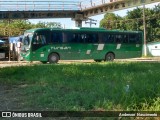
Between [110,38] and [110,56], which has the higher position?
[110,38]

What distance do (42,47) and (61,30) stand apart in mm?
1936

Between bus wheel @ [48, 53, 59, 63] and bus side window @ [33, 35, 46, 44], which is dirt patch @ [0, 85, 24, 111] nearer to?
bus side window @ [33, 35, 46, 44]

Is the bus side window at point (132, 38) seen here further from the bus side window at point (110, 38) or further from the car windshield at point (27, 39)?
the car windshield at point (27, 39)

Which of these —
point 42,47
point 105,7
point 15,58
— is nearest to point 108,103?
point 42,47

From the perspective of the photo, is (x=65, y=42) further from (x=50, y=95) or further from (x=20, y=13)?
(x=20, y=13)

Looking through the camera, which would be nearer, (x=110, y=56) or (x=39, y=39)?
(x=39, y=39)

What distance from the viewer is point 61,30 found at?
26.4m

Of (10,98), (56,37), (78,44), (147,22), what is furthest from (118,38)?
(147,22)

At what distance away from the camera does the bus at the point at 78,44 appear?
25.7 metres

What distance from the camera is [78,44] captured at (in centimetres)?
2742

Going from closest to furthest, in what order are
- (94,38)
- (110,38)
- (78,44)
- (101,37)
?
1. (78,44)
2. (94,38)
3. (101,37)
4. (110,38)

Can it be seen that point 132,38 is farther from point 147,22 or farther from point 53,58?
point 147,22

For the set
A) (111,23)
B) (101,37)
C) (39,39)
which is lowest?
(39,39)

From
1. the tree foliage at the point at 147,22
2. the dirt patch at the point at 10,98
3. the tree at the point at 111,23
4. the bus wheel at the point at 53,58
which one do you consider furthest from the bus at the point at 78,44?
the tree at the point at 111,23
